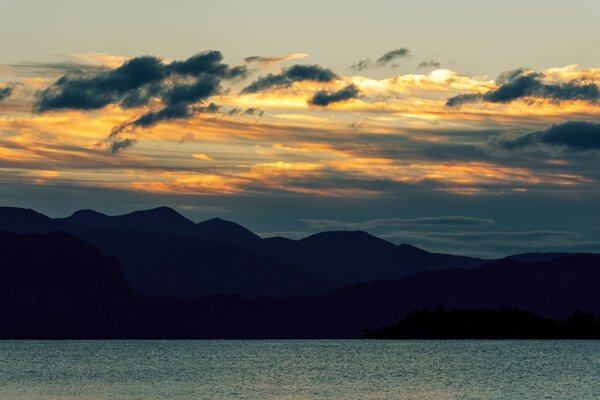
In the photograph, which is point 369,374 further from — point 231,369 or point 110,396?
point 110,396

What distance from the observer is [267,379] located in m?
162

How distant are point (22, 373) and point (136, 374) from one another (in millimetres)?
18948

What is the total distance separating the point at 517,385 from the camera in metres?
155

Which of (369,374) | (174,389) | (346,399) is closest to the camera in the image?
(346,399)

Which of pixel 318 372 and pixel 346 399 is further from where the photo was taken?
pixel 318 372

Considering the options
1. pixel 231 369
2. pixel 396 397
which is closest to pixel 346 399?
pixel 396 397

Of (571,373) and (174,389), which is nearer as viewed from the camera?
(174,389)

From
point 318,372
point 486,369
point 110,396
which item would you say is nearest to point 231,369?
point 318,372

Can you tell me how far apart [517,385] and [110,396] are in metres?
55.3

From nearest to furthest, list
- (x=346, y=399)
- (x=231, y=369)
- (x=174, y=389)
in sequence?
(x=346, y=399) → (x=174, y=389) → (x=231, y=369)

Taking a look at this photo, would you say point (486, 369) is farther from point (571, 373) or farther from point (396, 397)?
point (396, 397)

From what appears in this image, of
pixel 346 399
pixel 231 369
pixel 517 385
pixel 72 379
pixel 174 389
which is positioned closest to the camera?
pixel 346 399

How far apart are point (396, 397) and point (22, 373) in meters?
73.2

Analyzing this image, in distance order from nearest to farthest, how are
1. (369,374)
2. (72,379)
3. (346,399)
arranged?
1. (346,399)
2. (72,379)
3. (369,374)
